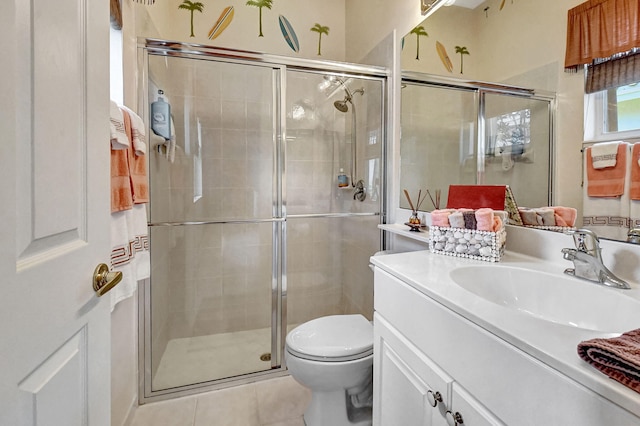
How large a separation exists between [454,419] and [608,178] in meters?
0.81

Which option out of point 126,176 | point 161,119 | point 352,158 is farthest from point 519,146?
point 161,119

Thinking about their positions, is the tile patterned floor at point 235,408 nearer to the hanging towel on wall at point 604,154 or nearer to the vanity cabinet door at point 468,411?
the vanity cabinet door at point 468,411

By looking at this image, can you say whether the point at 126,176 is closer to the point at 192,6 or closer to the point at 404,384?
the point at 404,384

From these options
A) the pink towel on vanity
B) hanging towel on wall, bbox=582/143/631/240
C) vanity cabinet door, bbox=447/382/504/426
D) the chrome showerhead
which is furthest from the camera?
Result: the chrome showerhead

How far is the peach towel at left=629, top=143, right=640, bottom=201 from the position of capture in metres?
0.79

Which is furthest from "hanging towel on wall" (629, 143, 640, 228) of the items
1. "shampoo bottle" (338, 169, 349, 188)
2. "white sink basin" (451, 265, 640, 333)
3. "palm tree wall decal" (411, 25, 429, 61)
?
"shampoo bottle" (338, 169, 349, 188)

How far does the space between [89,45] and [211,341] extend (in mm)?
1948

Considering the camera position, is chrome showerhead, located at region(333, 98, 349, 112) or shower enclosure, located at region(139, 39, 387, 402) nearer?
shower enclosure, located at region(139, 39, 387, 402)

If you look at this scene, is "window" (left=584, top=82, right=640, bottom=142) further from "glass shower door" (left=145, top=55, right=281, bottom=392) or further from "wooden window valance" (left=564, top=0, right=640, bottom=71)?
"glass shower door" (left=145, top=55, right=281, bottom=392)

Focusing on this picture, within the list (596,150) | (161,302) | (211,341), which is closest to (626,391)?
(596,150)

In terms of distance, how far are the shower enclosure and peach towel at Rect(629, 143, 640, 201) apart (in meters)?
1.30

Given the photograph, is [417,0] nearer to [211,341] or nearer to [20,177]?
[20,177]

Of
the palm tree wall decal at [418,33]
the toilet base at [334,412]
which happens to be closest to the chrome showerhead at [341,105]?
the palm tree wall decal at [418,33]

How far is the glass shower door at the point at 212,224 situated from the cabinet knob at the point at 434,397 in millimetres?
1316
